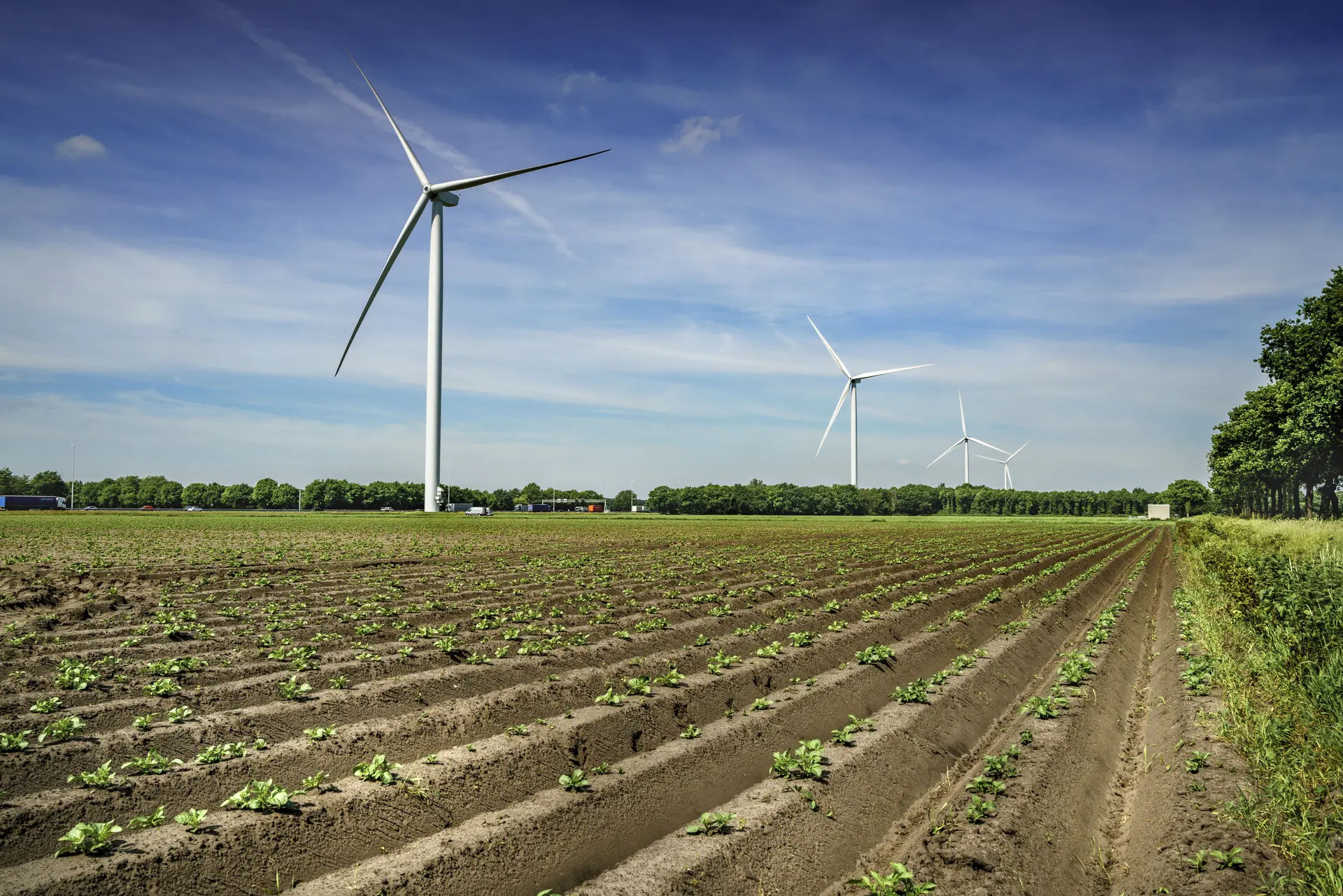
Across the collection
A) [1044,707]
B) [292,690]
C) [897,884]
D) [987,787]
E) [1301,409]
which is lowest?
[897,884]

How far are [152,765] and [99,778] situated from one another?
0.48 meters

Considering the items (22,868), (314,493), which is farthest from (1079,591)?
(314,493)

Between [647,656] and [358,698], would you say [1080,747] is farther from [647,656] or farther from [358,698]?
[358,698]

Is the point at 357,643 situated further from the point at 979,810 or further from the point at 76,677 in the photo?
the point at 979,810

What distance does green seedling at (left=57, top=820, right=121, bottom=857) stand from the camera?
242 inches

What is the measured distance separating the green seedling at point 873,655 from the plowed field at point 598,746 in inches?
2.1

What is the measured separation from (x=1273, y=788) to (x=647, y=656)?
27.6 ft

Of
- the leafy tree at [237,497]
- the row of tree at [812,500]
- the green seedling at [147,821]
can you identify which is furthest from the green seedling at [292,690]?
the leafy tree at [237,497]

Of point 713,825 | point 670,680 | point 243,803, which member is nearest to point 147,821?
point 243,803

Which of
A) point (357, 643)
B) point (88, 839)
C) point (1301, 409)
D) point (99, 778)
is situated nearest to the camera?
point (88, 839)

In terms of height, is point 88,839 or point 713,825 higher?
point 88,839

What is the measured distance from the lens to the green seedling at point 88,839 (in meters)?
6.14

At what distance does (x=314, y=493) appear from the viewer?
7466 inches

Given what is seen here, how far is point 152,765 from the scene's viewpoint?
7.67 m
